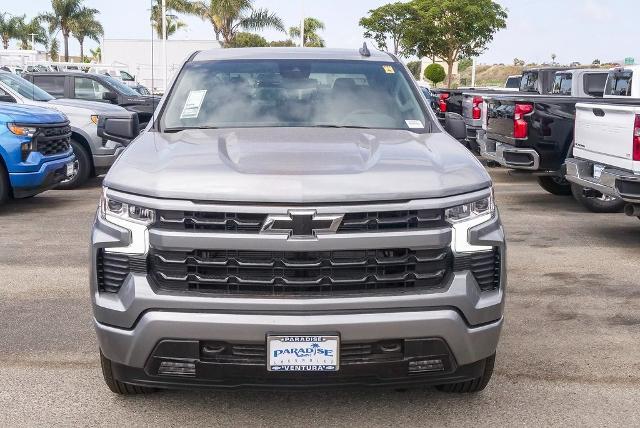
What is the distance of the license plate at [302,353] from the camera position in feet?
11.9

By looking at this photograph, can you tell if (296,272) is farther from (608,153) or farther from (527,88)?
(527,88)

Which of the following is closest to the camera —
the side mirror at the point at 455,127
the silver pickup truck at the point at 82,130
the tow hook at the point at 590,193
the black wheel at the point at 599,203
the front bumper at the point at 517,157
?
the side mirror at the point at 455,127

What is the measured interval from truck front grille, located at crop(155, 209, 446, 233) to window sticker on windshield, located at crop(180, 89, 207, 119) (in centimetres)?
146

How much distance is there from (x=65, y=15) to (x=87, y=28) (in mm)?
2035

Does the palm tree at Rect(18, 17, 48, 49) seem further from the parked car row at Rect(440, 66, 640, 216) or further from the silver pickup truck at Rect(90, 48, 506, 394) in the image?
the silver pickup truck at Rect(90, 48, 506, 394)

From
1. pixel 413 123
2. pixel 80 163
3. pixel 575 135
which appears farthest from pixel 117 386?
pixel 80 163

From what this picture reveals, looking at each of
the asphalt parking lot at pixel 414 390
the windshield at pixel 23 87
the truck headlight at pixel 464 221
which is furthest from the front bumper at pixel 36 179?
the truck headlight at pixel 464 221

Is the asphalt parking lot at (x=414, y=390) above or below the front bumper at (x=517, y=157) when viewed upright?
below

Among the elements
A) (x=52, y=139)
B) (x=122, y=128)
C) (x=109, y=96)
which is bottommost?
(x=52, y=139)

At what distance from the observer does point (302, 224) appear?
12.0 feet

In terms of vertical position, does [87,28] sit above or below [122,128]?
above

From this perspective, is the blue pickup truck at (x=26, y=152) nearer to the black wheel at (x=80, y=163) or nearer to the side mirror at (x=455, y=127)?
the black wheel at (x=80, y=163)

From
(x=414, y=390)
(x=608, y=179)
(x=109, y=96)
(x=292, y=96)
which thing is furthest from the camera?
(x=109, y=96)

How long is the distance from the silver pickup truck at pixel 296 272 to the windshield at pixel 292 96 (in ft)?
3.46
